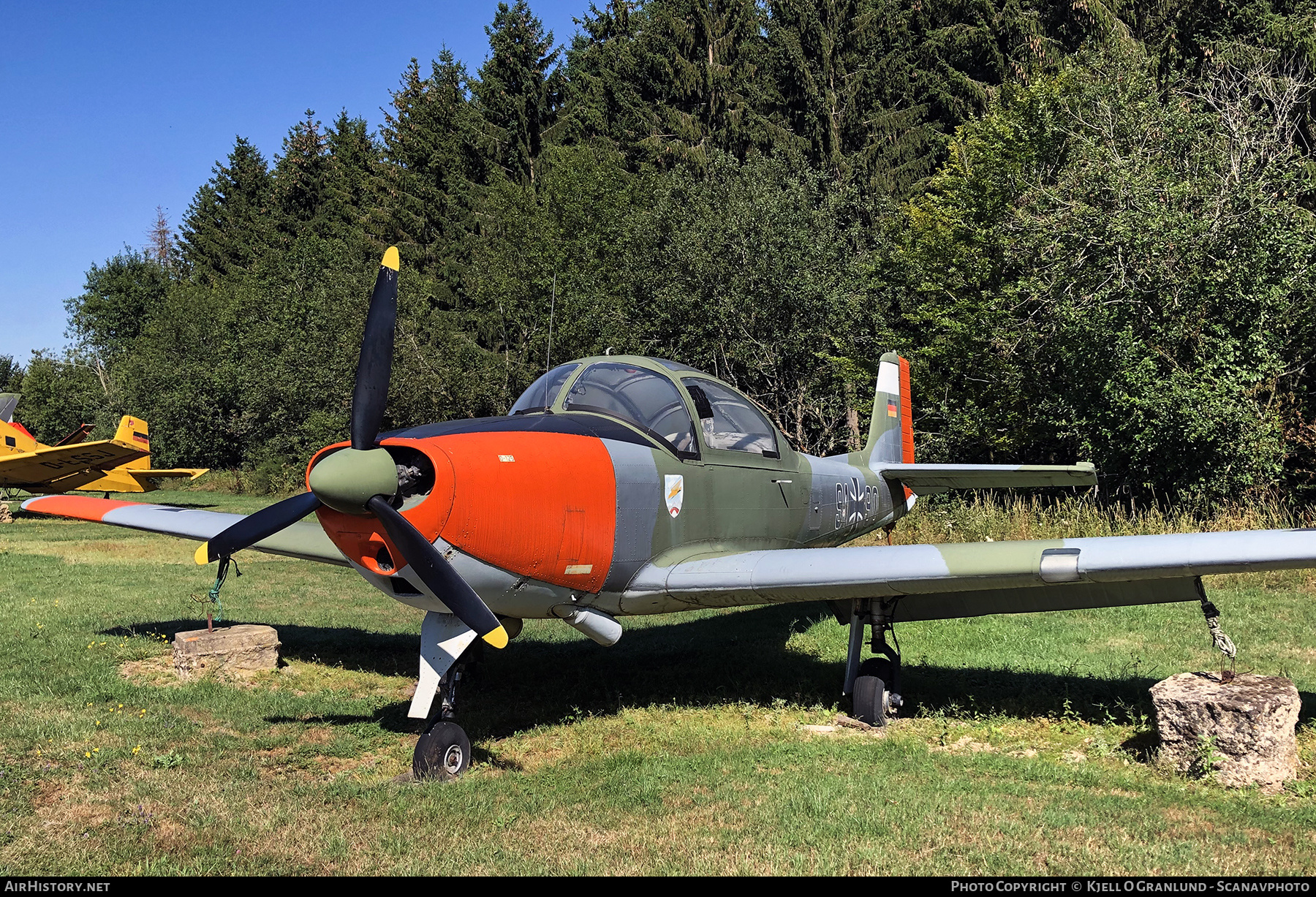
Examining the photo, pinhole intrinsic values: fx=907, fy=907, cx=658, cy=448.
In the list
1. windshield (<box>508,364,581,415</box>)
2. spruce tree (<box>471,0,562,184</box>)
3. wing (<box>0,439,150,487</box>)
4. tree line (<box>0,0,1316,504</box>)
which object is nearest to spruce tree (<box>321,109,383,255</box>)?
tree line (<box>0,0,1316,504</box>)

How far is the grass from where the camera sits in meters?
4.15

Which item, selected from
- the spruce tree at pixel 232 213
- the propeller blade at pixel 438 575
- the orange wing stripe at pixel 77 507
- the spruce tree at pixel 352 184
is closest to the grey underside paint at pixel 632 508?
the propeller blade at pixel 438 575

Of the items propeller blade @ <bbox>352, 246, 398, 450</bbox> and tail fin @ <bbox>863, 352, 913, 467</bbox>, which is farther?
tail fin @ <bbox>863, 352, 913, 467</bbox>

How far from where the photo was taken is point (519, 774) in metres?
5.42

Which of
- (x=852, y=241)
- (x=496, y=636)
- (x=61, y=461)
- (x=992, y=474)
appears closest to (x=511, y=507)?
(x=496, y=636)

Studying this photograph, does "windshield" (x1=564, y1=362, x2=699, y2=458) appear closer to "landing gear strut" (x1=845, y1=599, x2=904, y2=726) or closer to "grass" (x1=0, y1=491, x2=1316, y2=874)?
"landing gear strut" (x1=845, y1=599, x2=904, y2=726)

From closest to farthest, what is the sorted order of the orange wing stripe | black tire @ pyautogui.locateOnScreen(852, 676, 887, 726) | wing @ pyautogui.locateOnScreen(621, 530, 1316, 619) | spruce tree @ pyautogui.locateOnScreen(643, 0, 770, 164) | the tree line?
1. wing @ pyautogui.locateOnScreen(621, 530, 1316, 619)
2. black tire @ pyautogui.locateOnScreen(852, 676, 887, 726)
3. the orange wing stripe
4. the tree line
5. spruce tree @ pyautogui.locateOnScreen(643, 0, 770, 164)

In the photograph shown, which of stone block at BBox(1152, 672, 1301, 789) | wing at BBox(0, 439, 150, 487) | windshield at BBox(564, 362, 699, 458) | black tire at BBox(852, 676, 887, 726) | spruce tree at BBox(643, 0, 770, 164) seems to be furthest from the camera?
spruce tree at BBox(643, 0, 770, 164)

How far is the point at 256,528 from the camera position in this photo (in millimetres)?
5215

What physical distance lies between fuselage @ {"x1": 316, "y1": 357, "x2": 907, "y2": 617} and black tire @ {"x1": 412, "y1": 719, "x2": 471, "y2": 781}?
2.56 feet

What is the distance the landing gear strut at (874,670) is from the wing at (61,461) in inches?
859

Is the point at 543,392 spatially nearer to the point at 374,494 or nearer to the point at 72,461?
the point at 374,494

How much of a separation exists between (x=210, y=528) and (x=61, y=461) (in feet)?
59.0

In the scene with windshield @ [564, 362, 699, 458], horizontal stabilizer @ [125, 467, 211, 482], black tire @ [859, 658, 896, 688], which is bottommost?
black tire @ [859, 658, 896, 688]
